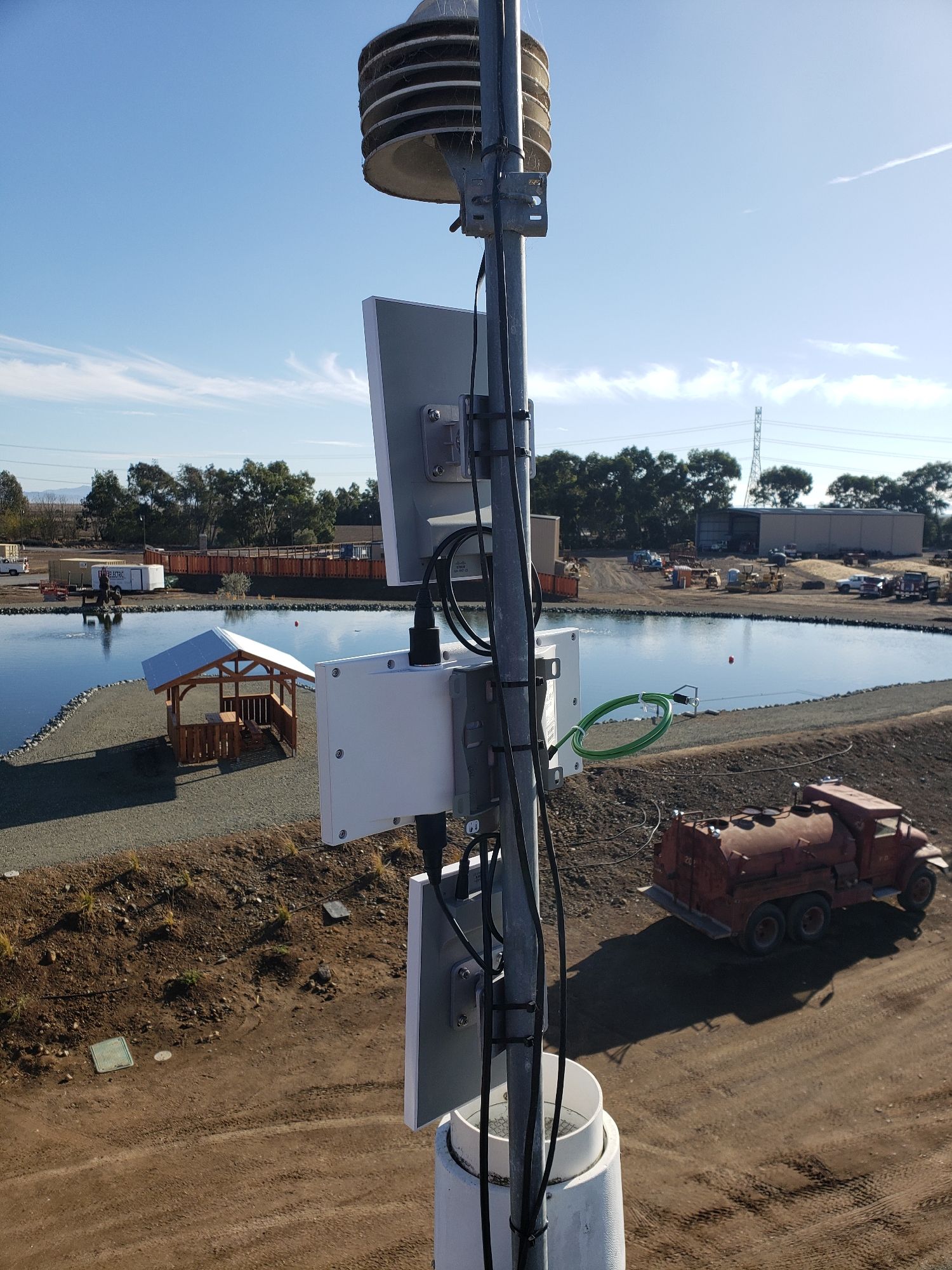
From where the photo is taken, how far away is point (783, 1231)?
6793mm

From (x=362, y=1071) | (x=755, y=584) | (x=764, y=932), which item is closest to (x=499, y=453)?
(x=362, y=1071)

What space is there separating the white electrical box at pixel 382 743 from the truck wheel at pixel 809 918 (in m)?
9.30

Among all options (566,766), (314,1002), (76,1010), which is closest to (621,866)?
(314,1002)

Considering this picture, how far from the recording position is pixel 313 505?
95750 millimetres

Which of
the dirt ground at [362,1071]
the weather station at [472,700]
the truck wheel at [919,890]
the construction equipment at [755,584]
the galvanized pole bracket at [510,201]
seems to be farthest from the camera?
the construction equipment at [755,584]

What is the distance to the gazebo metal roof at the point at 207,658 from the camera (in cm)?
1711

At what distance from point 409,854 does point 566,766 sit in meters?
9.58

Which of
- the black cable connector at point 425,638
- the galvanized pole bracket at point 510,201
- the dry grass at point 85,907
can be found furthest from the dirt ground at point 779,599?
the galvanized pole bracket at point 510,201

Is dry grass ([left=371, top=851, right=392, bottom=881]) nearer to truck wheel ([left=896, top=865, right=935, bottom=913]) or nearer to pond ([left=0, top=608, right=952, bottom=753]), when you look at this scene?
truck wheel ([left=896, top=865, right=935, bottom=913])

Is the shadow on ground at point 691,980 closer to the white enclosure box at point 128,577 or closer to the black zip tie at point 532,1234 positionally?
the black zip tie at point 532,1234

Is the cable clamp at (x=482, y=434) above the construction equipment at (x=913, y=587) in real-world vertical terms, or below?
above

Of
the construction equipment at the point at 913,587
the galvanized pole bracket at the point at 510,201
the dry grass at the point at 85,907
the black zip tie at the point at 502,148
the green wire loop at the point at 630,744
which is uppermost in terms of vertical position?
the black zip tie at the point at 502,148

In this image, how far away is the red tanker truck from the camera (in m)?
10.6

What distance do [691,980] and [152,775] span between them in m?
10.3
